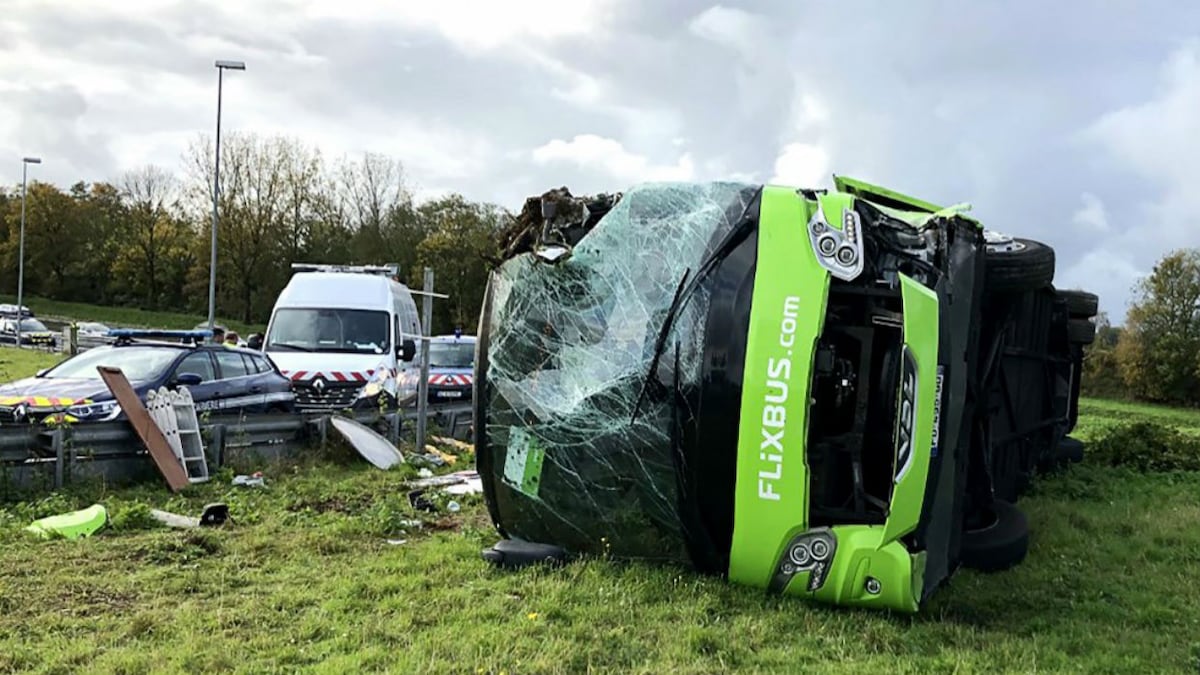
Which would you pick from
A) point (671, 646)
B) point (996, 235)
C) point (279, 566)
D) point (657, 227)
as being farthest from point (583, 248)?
point (996, 235)

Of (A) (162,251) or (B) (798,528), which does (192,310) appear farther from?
(B) (798,528)

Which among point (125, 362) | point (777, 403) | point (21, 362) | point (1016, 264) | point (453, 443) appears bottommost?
point (21, 362)

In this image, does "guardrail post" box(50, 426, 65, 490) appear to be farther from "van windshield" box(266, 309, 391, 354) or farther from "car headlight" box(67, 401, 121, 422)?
"van windshield" box(266, 309, 391, 354)

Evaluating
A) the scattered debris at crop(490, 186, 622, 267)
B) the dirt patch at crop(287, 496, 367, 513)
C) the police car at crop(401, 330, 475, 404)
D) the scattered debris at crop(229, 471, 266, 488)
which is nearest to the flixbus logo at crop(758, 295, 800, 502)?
the scattered debris at crop(490, 186, 622, 267)

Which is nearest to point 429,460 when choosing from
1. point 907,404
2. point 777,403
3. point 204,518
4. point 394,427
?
point 394,427

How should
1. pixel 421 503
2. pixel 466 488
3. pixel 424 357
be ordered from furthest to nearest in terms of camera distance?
pixel 424 357, pixel 466 488, pixel 421 503

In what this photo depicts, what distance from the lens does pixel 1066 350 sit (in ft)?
28.3

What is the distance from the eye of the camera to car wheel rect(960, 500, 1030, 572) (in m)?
5.45

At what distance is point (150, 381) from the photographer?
392 inches

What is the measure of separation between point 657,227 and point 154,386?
23.3ft

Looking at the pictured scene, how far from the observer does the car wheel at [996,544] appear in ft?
17.9

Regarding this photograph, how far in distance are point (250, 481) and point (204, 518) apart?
85.6 inches

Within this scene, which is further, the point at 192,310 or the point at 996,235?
the point at 192,310

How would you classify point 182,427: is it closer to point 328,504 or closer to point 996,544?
point 328,504
